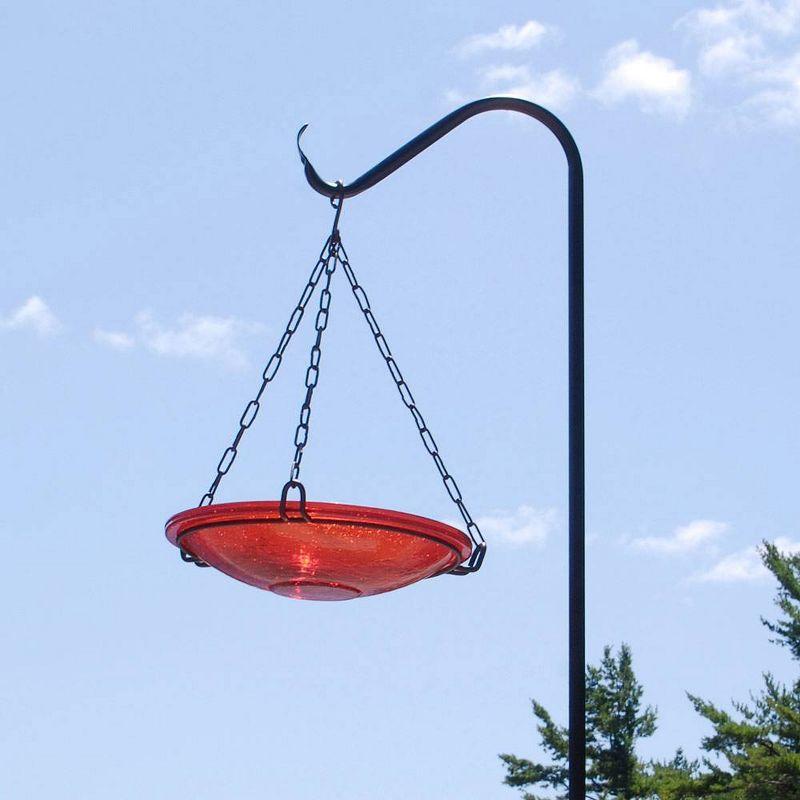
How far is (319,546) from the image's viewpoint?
2.50 meters

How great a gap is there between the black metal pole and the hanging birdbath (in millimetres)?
223

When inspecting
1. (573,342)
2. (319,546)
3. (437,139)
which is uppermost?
(437,139)

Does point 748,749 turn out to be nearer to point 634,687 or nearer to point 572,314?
point 634,687

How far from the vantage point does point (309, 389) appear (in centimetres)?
292

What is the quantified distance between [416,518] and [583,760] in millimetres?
641

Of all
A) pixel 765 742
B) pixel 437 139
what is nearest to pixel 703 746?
pixel 765 742

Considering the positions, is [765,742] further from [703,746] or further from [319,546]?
[319,546]

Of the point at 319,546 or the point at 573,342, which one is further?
the point at 573,342

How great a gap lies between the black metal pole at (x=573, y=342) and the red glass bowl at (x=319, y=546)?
0.87ft

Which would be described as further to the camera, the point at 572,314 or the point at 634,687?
→ the point at 634,687

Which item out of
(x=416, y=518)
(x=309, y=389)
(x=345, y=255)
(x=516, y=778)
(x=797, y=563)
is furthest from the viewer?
(x=516, y=778)

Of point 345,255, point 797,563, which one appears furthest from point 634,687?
point 345,255

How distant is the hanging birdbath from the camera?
2.42 metres

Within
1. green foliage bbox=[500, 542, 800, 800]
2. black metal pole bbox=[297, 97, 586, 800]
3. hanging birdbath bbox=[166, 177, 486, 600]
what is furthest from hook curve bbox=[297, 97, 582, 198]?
green foliage bbox=[500, 542, 800, 800]
